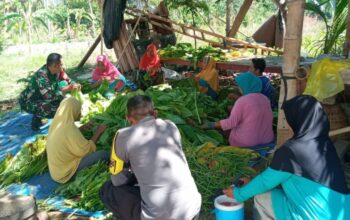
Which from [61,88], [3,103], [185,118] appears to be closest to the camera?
[185,118]

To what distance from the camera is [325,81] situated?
10.8ft

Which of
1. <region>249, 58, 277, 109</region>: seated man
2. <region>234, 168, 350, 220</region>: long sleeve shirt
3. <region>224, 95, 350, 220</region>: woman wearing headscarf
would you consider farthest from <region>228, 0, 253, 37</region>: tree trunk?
<region>234, 168, 350, 220</region>: long sleeve shirt

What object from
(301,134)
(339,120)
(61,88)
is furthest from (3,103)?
(301,134)

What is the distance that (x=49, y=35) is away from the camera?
23.2m

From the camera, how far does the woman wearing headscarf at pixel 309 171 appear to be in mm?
2312

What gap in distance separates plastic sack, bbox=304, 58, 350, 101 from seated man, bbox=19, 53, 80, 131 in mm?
3564

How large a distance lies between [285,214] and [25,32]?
2319cm

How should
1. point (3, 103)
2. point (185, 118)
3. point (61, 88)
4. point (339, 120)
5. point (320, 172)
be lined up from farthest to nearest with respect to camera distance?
1. point (3, 103)
2. point (61, 88)
3. point (185, 118)
4. point (339, 120)
5. point (320, 172)

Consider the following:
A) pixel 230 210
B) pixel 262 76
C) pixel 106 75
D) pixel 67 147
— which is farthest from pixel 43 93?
pixel 230 210

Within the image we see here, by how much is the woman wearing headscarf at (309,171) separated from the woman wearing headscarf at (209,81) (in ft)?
12.1

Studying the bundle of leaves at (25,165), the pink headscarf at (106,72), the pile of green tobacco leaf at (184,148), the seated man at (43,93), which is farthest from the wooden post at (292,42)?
the pink headscarf at (106,72)

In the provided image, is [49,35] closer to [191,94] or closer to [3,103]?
[3,103]

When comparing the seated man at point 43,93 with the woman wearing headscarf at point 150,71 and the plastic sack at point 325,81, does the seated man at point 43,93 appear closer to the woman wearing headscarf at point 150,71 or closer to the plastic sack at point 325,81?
the woman wearing headscarf at point 150,71

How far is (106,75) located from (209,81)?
6.00ft
